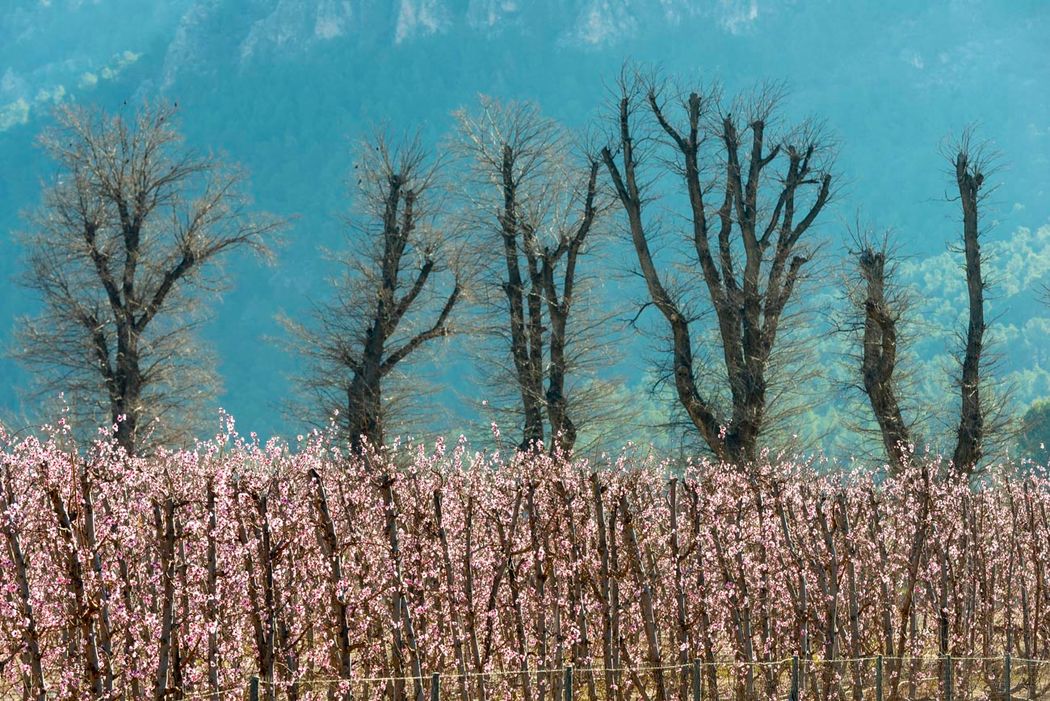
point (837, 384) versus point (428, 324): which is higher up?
point (428, 324)

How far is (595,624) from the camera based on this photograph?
1366 centimetres

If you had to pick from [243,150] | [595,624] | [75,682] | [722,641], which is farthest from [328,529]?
[243,150]

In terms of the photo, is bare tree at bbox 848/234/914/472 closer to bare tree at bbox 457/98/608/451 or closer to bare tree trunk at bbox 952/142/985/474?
bare tree trunk at bbox 952/142/985/474

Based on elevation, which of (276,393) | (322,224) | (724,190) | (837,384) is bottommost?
(837,384)

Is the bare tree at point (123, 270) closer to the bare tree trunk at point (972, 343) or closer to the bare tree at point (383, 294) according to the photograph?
the bare tree at point (383, 294)

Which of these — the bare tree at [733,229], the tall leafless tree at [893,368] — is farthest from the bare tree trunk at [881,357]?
the bare tree at [733,229]

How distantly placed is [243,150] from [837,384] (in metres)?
180

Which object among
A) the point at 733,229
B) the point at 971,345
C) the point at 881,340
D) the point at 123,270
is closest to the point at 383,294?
the point at 123,270

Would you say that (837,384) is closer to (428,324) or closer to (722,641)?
(722,641)

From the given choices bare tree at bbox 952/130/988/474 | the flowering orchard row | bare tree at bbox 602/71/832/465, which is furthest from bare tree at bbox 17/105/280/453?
bare tree at bbox 952/130/988/474

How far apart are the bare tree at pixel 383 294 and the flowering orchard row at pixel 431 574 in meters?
8.98

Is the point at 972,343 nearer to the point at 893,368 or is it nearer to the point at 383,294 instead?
the point at 893,368

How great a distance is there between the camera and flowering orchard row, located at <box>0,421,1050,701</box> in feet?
29.5

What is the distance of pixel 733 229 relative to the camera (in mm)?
23656
